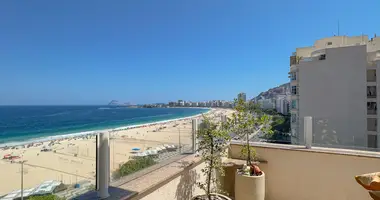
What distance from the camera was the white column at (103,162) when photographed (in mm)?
1467

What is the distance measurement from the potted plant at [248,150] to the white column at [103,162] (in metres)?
1.72

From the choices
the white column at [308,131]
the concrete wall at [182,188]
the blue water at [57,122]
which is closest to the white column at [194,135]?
the concrete wall at [182,188]

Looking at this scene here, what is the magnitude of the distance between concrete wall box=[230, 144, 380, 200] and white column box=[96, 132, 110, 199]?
2.54 metres

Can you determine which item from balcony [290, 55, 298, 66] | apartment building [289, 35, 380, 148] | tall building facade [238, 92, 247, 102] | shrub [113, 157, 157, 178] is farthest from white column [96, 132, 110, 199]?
balcony [290, 55, 298, 66]

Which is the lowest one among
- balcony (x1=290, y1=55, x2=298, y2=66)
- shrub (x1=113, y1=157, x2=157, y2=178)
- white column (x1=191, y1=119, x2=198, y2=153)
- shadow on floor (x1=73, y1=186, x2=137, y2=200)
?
shadow on floor (x1=73, y1=186, x2=137, y2=200)

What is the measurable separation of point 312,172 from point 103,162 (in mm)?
2970

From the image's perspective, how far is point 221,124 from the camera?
8.23 feet

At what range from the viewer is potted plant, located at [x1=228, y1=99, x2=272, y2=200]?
7.85 feet

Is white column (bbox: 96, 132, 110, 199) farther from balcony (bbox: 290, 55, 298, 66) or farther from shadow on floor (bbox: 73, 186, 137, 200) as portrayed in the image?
balcony (bbox: 290, 55, 298, 66)

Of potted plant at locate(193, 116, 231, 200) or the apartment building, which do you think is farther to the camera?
the apartment building

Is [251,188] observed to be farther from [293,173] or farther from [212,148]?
[293,173]

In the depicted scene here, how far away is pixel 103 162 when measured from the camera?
1.49 metres

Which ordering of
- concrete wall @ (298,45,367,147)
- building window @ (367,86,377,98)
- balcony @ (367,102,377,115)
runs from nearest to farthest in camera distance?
1. balcony @ (367,102,377,115)
2. building window @ (367,86,377,98)
3. concrete wall @ (298,45,367,147)

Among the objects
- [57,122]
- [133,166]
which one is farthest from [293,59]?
[57,122]
